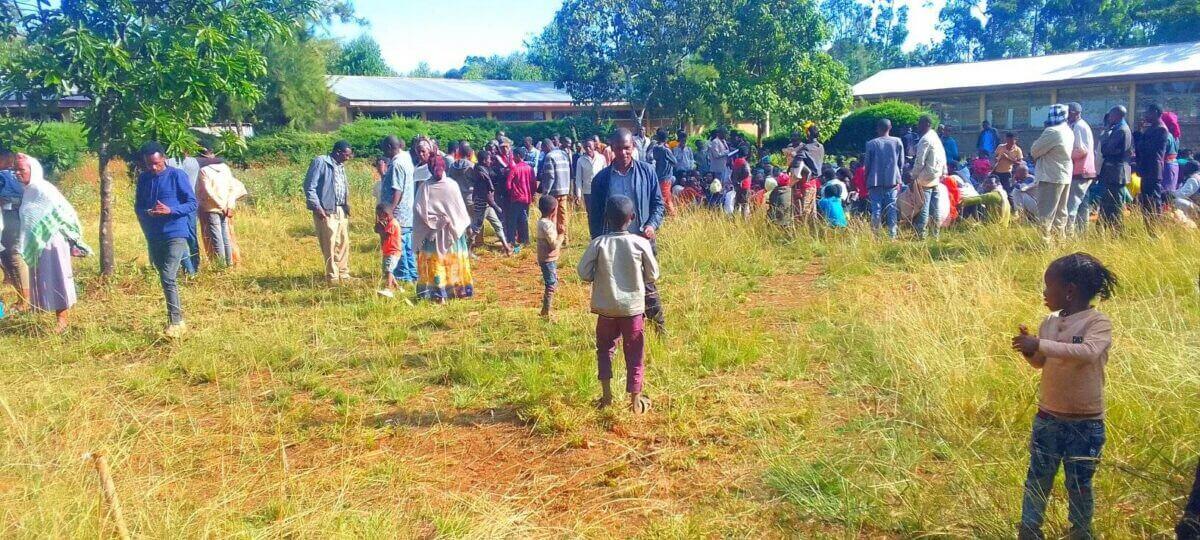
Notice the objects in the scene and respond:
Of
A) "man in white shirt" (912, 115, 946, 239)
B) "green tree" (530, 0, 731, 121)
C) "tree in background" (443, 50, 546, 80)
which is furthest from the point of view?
"tree in background" (443, 50, 546, 80)

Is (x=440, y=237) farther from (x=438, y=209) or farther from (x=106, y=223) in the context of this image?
(x=106, y=223)

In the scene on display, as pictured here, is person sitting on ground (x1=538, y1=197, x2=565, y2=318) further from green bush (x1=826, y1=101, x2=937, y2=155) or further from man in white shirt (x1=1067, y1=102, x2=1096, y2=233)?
green bush (x1=826, y1=101, x2=937, y2=155)

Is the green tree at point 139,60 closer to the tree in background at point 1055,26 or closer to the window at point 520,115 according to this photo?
the window at point 520,115

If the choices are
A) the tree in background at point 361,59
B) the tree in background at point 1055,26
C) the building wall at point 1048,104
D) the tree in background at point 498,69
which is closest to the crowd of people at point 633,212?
the building wall at point 1048,104

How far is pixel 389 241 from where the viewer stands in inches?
348

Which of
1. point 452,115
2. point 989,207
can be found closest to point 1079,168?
point 989,207

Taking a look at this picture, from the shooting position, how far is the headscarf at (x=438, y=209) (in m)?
8.09

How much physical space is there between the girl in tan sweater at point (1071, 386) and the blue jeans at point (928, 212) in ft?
23.7

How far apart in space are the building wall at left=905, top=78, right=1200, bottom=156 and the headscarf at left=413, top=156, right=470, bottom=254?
20.6 metres

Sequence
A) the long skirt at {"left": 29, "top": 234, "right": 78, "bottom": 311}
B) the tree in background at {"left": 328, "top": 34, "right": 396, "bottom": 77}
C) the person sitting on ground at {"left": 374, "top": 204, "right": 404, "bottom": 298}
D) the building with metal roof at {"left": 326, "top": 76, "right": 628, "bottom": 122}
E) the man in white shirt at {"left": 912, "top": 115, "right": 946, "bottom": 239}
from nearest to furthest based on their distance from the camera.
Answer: the long skirt at {"left": 29, "top": 234, "right": 78, "bottom": 311}, the person sitting on ground at {"left": 374, "top": 204, "right": 404, "bottom": 298}, the man in white shirt at {"left": 912, "top": 115, "right": 946, "bottom": 239}, the building with metal roof at {"left": 326, "top": 76, "right": 628, "bottom": 122}, the tree in background at {"left": 328, "top": 34, "right": 396, "bottom": 77}

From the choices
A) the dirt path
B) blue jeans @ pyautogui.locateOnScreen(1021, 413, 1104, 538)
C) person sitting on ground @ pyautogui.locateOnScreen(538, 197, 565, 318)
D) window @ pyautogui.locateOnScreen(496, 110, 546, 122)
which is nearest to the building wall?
→ window @ pyautogui.locateOnScreen(496, 110, 546, 122)

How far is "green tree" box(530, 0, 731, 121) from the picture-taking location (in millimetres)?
29359

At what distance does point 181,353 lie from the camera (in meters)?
6.63

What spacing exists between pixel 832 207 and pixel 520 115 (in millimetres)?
30206
